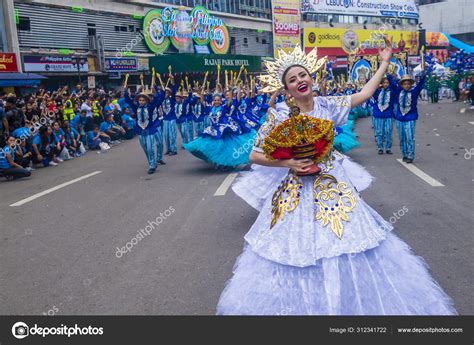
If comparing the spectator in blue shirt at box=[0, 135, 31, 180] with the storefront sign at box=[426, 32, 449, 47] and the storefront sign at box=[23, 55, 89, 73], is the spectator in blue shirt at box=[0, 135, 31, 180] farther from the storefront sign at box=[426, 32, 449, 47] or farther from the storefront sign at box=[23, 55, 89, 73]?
the storefront sign at box=[426, 32, 449, 47]

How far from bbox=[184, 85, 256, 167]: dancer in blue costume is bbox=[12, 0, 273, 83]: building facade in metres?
14.4

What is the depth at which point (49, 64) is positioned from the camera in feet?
84.9

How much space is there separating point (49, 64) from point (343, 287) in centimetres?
2576

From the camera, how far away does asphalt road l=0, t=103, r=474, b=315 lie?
14.2 feet

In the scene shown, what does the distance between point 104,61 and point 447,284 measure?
93.3 ft

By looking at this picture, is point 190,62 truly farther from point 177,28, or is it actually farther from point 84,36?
point 84,36

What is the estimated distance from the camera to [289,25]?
54406 mm

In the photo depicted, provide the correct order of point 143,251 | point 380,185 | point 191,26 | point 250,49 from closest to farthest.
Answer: point 143,251 → point 380,185 → point 191,26 → point 250,49

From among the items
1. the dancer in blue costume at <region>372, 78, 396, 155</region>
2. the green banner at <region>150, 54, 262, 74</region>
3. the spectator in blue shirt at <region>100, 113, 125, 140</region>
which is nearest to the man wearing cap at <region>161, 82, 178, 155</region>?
the spectator in blue shirt at <region>100, 113, 125, 140</region>

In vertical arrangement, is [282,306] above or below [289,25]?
below

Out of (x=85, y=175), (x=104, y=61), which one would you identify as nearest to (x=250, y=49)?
(x=104, y=61)

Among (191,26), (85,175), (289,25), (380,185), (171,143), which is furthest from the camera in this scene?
(289,25)

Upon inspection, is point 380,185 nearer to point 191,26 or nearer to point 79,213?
point 79,213

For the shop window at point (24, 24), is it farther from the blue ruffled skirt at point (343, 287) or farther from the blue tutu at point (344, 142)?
the blue ruffled skirt at point (343, 287)
